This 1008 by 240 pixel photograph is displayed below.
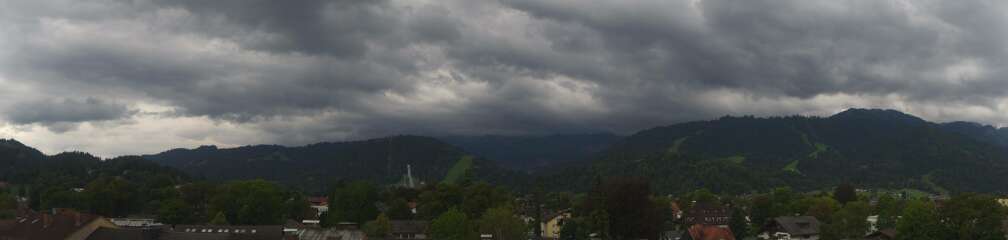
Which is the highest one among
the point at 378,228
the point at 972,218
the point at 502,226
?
the point at 972,218

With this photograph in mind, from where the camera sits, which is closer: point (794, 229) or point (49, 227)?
point (49, 227)

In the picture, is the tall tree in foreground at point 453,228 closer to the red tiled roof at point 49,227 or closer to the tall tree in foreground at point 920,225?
the red tiled roof at point 49,227

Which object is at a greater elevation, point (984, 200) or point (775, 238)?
point (984, 200)

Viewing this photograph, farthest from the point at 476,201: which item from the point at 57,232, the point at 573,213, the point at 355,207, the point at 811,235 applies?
the point at 57,232

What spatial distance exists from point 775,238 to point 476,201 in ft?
155

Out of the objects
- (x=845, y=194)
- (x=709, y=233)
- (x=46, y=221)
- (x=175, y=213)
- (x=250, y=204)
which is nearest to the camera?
(x=46, y=221)

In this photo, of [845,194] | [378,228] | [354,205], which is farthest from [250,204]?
[845,194]

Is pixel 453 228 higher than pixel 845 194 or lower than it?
higher

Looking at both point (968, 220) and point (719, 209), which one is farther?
point (719, 209)

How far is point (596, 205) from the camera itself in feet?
308

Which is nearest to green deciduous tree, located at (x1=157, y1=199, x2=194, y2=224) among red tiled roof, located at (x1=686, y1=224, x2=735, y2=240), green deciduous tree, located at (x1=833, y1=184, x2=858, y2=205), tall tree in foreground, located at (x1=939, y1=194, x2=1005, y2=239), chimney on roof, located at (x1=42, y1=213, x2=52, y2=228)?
chimney on roof, located at (x1=42, y1=213, x2=52, y2=228)

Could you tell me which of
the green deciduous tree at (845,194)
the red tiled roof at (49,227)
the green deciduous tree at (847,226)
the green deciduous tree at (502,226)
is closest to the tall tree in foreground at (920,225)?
the green deciduous tree at (847,226)

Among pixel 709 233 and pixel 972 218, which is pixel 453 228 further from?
pixel 972 218

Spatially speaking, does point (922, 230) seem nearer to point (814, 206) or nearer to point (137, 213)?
point (814, 206)
